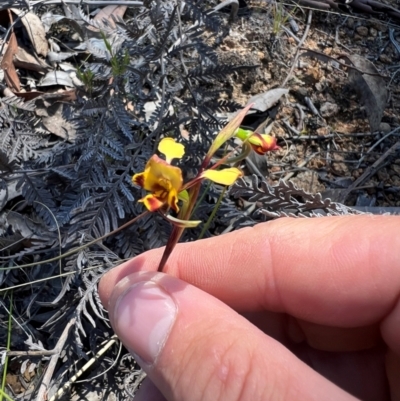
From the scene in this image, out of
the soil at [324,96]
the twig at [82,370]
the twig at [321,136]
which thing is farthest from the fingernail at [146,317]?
the twig at [321,136]

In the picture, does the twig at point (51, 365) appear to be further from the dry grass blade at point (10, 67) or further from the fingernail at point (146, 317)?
the dry grass blade at point (10, 67)

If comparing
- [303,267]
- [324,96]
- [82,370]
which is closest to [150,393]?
[82,370]

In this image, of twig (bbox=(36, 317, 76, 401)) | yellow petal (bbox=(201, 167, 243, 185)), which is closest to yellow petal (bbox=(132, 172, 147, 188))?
yellow petal (bbox=(201, 167, 243, 185))

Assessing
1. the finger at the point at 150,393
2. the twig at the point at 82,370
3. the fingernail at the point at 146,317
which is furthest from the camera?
the twig at the point at 82,370

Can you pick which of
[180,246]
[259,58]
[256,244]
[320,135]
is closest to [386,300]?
[256,244]

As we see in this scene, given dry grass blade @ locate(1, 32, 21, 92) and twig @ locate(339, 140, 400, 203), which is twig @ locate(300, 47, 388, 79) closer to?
twig @ locate(339, 140, 400, 203)

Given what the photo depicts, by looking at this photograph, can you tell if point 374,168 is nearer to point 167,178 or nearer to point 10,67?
point 167,178
